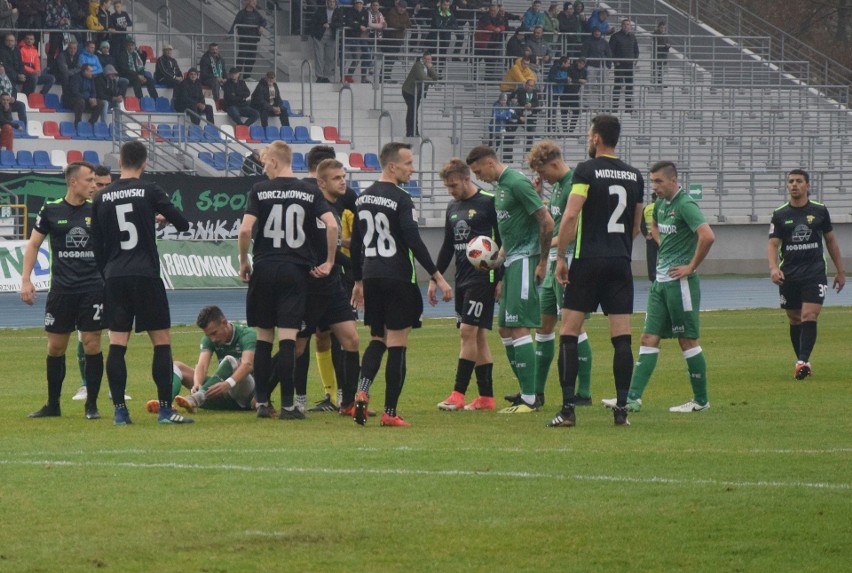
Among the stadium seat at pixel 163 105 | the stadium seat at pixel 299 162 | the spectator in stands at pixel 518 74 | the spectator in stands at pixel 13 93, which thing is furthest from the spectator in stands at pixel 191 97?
the spectator in stands at pixel 518 74

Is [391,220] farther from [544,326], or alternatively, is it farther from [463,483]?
[463,483]

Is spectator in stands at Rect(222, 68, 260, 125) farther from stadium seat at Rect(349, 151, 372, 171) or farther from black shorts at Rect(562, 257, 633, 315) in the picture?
black shorts at Rect(562, 257, 633, 315)

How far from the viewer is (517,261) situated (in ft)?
39.8

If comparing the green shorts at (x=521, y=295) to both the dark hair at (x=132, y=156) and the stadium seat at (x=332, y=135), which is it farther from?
the stadium seat at (x=332, y=135)

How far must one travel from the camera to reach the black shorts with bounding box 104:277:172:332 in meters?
10.9

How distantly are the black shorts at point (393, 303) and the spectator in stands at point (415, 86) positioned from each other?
88.3 ft

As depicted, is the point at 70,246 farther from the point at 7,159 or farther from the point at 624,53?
the point at 624,53

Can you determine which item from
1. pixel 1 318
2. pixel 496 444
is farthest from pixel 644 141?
pixel 496 444

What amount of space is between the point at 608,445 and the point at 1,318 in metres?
17.6

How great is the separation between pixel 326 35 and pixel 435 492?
33745mm

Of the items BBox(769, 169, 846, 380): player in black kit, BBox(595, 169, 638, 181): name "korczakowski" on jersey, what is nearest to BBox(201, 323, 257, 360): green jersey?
BBox(595, 169, 638, 181): name "korczakowski" on jersey

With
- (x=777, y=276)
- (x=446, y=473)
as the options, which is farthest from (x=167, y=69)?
(x=446, y=473)

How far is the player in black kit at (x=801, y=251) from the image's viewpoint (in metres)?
15.4

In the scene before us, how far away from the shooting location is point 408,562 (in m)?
6.23
